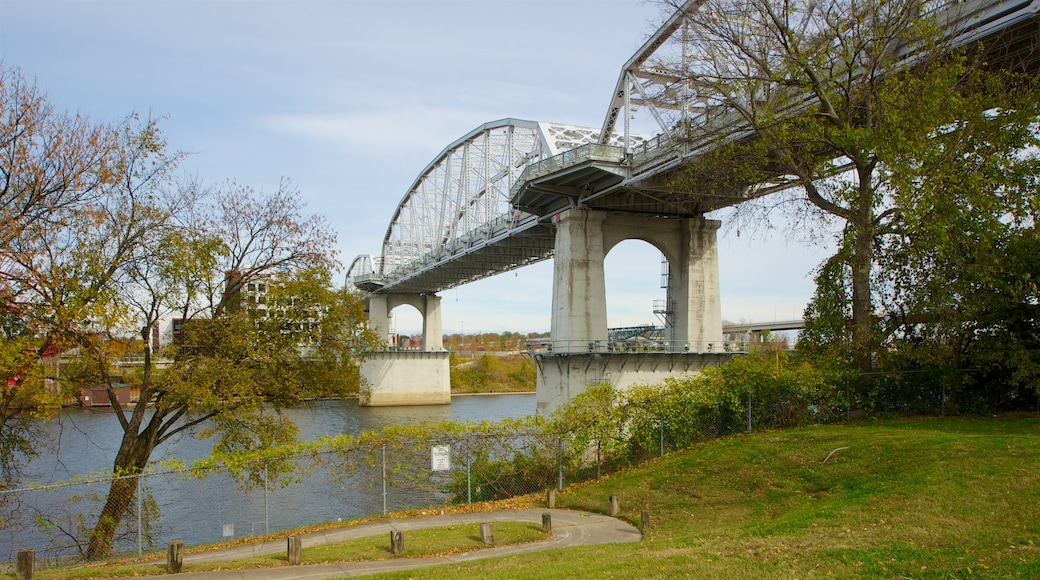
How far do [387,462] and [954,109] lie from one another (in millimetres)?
17301

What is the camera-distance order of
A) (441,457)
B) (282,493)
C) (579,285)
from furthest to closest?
1. (579,285)
2. (282,493)
3. (441,457)

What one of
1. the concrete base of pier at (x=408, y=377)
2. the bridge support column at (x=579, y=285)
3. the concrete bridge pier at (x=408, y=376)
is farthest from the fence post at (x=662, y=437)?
the concrete base of pier at (x=408, y=377)

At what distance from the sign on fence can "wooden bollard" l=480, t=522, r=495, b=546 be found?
11.7 ft

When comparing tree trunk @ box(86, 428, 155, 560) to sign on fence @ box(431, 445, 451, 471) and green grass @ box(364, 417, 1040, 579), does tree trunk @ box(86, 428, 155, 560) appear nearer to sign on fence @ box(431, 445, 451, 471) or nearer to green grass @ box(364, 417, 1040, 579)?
sign on fence @ box(431, 445, 451, 471)

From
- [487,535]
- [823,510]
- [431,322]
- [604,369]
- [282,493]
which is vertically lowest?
[282,493]

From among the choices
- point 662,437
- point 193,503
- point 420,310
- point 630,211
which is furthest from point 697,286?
point 420,310

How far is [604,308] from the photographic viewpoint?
129ft

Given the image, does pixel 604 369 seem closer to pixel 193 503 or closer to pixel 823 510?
pixel 193 503

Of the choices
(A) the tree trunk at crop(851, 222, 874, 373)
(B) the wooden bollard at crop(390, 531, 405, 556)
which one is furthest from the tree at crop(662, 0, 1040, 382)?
(B) the wooden bollard at crop(390, 531, 405, 556)

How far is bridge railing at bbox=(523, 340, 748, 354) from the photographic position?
1496 inches

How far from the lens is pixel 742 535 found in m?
11.9

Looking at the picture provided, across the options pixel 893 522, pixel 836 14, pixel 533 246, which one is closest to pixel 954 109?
pixel 836 14

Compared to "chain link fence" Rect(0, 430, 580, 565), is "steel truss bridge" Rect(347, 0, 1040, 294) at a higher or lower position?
higher

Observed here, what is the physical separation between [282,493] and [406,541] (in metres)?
16.0
